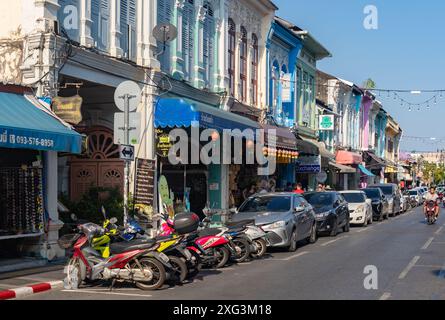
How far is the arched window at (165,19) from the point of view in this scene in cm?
1931

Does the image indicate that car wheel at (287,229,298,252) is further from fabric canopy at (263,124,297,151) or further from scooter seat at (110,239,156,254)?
fabric canopy at (263,124,297,151)

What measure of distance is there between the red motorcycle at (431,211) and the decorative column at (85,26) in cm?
1714

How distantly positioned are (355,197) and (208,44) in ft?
30.9

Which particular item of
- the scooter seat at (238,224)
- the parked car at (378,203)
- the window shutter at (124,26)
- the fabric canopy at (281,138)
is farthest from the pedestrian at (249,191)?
the scooter seat at (238,224)

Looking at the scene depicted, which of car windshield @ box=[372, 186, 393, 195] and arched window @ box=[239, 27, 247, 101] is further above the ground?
arched window @ box=[239, 27, 247, 101]

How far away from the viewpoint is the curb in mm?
9875

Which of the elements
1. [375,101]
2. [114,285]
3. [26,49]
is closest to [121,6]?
[26,49]

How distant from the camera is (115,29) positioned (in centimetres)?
1675

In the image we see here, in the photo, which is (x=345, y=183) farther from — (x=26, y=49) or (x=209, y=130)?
(x=26, y=49)

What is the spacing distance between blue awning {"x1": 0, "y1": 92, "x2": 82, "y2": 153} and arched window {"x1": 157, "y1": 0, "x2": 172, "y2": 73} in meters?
6.61

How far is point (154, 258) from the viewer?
10453mm

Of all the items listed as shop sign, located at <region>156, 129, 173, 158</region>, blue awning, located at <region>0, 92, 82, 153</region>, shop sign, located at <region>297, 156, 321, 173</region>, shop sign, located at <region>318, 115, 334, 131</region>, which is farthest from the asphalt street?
shop sign, located at <region>318, 115, 334, 131</region>

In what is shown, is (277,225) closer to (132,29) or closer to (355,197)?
(132,29)
